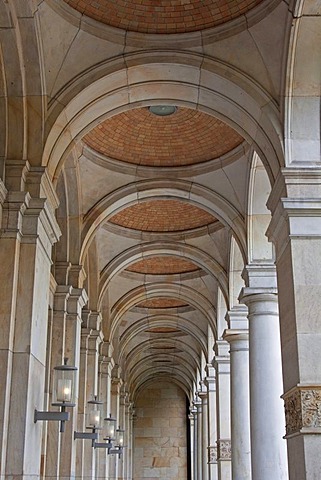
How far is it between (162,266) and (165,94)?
11658 millimetres

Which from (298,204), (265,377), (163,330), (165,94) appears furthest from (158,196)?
(163,330)

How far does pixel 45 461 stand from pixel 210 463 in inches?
475

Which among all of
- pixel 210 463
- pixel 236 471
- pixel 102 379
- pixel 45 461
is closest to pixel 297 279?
Result: pixel 45 461

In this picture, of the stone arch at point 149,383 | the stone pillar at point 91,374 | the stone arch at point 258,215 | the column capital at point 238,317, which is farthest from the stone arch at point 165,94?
the stone arch at point 149,383

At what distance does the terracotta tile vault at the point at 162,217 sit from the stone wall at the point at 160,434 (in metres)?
25.6

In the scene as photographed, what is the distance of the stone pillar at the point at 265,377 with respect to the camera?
1181 cm

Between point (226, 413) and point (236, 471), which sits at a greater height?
point (226, 413)

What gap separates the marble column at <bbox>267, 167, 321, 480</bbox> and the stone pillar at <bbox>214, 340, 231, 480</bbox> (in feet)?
34.5

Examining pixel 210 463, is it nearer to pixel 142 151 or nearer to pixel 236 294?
pixel 236 294

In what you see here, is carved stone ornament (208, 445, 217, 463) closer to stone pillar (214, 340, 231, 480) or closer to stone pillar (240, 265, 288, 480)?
stone pillar (214, 340, 231, 480)

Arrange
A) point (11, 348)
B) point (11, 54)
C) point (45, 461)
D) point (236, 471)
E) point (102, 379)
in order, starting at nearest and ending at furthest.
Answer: point (11, 348)
point (11, 54)
point (45, 461)
point (236, 471)
point (102, 379)

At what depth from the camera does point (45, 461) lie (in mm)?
12227

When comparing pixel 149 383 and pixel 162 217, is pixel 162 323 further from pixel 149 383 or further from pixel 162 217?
pixel 149 383

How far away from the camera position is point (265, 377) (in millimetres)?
12250
